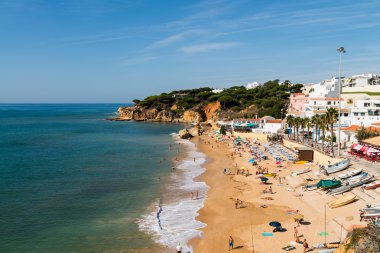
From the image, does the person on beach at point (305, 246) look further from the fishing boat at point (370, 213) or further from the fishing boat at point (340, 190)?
the fishing boat at point (340, 190)

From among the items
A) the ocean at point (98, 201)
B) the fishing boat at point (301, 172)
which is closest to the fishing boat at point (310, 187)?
the fishing boat at point (301, 172)

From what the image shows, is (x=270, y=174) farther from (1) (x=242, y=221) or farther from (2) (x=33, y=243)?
(2) (x=33, y=243)

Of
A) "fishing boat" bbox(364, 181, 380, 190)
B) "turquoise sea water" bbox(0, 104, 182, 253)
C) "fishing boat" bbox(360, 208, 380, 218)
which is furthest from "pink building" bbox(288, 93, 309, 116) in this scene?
"fishing boat" bbox(360, 208, 380, 218)

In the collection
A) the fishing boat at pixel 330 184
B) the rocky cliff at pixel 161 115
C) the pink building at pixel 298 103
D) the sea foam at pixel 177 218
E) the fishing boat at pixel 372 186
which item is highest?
the pink building at pixel 298 103

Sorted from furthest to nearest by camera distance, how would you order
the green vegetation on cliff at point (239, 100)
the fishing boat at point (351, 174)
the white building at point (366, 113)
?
the green vegetation on cliff at point (239, 100) < the white building at point (366, 113) < the fishing boat at point (351, 174)

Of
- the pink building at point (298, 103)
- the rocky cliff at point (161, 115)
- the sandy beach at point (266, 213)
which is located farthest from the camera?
the rocky cliff at point (161, 115)

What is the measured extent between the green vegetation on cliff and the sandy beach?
2090 inches

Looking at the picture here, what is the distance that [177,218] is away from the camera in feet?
87.3

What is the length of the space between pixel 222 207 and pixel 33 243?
14.3 metres

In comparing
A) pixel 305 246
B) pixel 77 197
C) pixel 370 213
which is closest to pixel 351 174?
pixel 370 213

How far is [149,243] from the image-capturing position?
2212 cm

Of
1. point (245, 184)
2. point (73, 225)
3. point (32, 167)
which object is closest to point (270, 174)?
point (245, 184)

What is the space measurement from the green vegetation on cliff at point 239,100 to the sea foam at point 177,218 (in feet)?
185

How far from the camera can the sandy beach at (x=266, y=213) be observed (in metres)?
21.6
